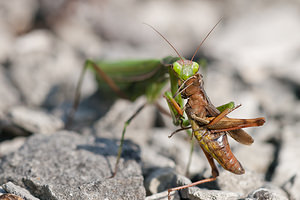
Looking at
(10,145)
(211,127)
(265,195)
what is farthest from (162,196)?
(10,145)

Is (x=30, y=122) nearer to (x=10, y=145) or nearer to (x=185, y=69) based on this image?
(x=10, y=145)

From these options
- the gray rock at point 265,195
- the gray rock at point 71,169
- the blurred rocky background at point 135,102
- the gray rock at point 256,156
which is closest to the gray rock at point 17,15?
the blurred rocky background at point 135,102

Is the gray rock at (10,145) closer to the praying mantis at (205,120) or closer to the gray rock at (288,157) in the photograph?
the praying mantis at (205,120)

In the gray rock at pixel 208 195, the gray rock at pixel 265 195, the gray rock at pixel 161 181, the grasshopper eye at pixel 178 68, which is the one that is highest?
the grasshopper eye at pixel 178 68

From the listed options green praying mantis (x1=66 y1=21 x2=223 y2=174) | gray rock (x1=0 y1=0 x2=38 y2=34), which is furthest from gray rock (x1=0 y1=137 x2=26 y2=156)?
gray rock (x1=0 y1=0 x2=38 y2=34)

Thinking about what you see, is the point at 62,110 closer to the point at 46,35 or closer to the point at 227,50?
the point at 46,35

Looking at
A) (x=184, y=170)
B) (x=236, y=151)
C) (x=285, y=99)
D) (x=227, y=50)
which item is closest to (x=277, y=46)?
(x=227, y=50)
